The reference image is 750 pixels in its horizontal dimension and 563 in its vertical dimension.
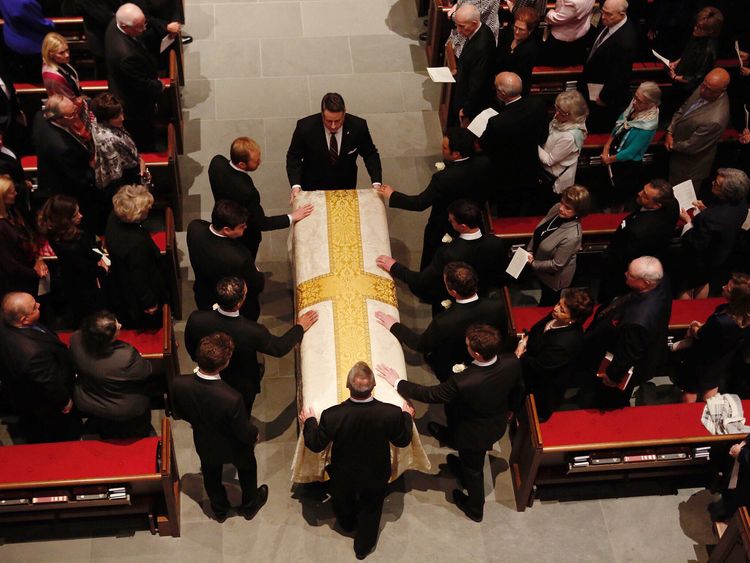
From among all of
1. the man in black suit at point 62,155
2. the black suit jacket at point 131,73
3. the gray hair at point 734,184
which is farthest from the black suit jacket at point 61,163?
the gray hair at point 734,184

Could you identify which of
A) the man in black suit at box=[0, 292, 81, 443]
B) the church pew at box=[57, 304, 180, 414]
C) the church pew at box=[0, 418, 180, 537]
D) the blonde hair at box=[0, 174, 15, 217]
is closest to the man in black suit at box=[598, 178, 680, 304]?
the church pew at box=[57, 304, 180, 414]

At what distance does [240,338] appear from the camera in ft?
16.9

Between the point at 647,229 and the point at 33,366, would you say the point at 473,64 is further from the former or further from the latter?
the point at 33,366

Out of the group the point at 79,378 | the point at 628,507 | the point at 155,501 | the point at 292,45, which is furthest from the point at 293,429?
the point at 292,45

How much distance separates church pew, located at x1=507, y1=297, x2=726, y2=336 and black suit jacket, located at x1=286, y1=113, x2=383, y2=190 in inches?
54.8

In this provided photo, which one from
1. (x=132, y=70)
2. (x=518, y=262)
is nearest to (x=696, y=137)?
(x=518, y=262)

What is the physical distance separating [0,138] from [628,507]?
491 cm

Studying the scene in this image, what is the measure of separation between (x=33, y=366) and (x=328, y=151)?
8.21 ft

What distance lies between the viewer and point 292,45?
8836 mm

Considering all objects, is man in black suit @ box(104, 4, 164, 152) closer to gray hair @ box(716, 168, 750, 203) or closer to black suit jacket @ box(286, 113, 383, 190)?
black suit jacket @ box(286, 113, 383, 190)

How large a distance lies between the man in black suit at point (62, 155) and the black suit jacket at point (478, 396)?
2701 millimetres

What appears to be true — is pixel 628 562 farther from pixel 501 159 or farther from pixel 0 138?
pixel 0 138

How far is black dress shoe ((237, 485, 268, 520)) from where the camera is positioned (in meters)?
5.62

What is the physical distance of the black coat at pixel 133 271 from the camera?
5.46 metres
